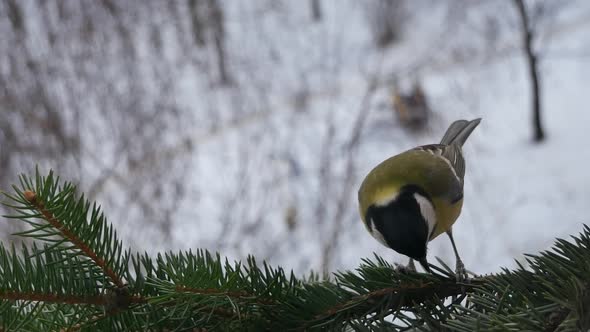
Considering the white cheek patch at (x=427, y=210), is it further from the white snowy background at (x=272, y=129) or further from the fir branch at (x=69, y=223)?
the white snowy background at (x=272, y=129)

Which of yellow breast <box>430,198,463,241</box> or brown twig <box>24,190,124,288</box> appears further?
yellow breast <box>430,198,463,241</box>

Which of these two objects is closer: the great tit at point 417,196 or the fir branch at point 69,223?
the fir branch at point 69,223

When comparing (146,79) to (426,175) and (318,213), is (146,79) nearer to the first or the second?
(318,213)

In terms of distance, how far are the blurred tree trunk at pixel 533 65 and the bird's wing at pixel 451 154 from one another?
94.8 inches

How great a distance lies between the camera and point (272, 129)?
8.96 ft

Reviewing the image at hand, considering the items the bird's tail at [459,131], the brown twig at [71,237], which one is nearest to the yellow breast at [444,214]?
the bird's tail at [459,131]

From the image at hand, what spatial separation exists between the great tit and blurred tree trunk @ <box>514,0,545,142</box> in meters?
2.44

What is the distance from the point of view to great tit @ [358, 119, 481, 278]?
0.60 metres

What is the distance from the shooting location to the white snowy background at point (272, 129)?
2213mm

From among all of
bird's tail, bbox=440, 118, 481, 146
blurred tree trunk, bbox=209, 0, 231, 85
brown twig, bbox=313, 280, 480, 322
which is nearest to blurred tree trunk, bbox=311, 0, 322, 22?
blurred tree trunk, bbox=209, 0, 231, 85

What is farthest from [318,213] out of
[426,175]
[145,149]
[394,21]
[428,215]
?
[394,21]

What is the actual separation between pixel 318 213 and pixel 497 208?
1.04 metres

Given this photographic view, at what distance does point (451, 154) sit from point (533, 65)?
259 centimetres

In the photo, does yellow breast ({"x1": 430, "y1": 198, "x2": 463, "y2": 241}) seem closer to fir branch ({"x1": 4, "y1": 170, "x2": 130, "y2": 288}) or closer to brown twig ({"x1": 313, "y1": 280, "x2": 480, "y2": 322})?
brown twig ({"x1": 313, "y1": 280, "x2": 480, "y2": 322})
